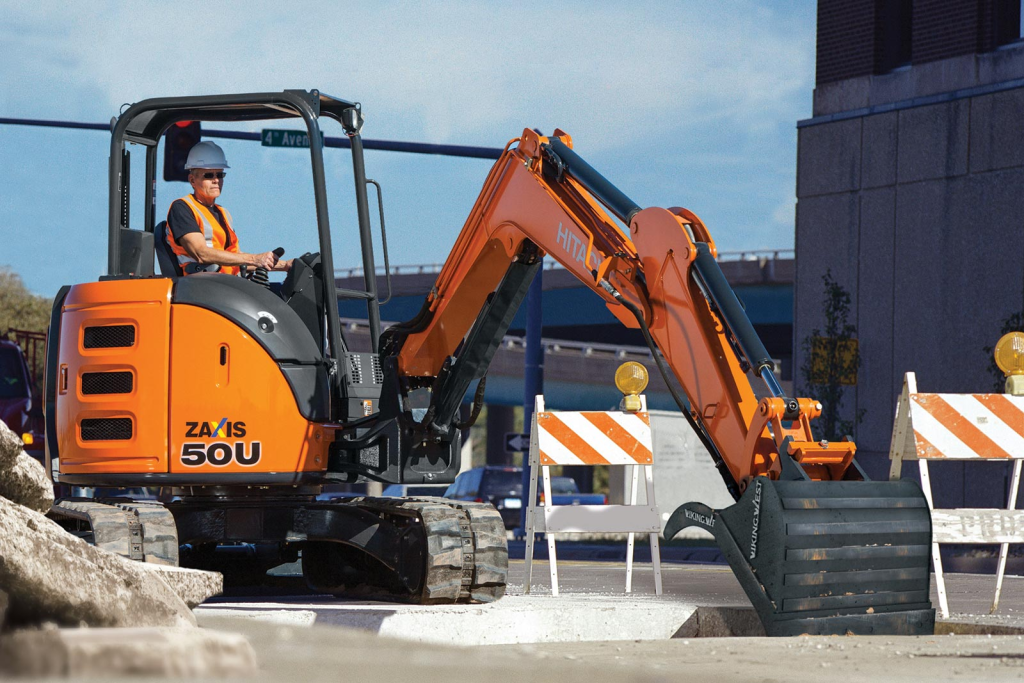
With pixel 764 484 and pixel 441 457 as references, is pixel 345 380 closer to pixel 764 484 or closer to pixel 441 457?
pixel 441 457

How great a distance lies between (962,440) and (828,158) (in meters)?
20.8

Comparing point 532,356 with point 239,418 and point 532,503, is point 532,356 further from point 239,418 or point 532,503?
point 239,418

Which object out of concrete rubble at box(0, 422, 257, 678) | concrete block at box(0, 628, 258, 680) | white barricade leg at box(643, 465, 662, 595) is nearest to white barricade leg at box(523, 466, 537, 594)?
white barricade leg at box(643, 465, 662, 595)

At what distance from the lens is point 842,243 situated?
30469 mm

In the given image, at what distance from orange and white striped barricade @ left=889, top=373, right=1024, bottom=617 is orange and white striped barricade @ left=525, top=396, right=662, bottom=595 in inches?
76.1

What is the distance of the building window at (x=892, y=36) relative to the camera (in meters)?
29.8

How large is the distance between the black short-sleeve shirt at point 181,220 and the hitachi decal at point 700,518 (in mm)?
3540

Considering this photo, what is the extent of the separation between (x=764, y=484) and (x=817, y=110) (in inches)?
944

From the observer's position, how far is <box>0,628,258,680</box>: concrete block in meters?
5.32

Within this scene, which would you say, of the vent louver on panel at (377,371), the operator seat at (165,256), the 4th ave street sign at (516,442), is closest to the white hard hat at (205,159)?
the operator seat at (165,256)

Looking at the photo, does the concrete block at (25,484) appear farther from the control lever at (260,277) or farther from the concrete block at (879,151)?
the concrete block at (879,151)

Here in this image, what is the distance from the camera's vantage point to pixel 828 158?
30562mm

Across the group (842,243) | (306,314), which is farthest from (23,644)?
(842,243)

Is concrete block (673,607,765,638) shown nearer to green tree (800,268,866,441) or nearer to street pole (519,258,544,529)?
street pole (519,258,544,529)
